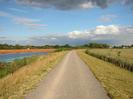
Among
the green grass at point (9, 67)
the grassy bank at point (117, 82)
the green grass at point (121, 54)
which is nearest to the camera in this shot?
the grassy bank at point (117, 82)

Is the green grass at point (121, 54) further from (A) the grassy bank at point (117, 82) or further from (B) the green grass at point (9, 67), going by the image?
(B) the green grass at point (9, 67)

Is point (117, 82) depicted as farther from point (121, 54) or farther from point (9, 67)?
point (121, 54)

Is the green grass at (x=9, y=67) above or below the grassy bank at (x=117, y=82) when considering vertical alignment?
below

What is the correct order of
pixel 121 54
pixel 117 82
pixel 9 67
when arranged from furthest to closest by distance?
1. pixel 121 54
2. pixel 9 67
3. pixel 117 82

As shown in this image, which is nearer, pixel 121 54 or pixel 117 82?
pixel 117 82

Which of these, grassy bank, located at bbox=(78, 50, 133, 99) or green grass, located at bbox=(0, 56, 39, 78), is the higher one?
grassy bank, located at bbox=(78, 50, 133, 99)

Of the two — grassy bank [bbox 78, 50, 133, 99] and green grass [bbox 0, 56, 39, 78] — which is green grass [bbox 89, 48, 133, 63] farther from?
green grass [bbox 0, 56, 39, 78]

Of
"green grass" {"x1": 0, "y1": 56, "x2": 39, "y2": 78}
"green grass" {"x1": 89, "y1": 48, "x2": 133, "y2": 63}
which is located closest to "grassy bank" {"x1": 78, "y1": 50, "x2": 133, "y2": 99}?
"green grass" {"x1": 89, "y1": 48, "x2": 133, "y2": 63}

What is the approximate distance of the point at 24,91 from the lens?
41.3 feet

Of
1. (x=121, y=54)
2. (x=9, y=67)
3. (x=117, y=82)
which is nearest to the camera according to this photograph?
(x=117, y=82)

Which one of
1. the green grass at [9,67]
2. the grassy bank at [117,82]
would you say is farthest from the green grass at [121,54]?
the green grass at [9,67]

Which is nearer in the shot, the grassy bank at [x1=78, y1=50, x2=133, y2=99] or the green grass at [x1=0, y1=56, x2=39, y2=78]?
the grassy bank at [x1=78, y1=50, x2=133, y2=99]

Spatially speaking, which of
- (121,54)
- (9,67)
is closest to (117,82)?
(9,67)

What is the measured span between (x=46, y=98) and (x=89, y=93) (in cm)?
233
